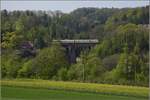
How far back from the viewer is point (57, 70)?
521 inches

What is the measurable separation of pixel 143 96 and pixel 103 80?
4.22m

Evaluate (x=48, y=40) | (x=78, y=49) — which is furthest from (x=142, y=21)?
(x=48, y=40)

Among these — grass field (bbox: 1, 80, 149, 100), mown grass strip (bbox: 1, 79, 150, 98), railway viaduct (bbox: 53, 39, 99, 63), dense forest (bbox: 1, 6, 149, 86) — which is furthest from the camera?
railway viaduct (bbox: 53, 39, 99, 63)

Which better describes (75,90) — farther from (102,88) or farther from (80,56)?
(80,56)

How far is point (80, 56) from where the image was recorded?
47.4ft

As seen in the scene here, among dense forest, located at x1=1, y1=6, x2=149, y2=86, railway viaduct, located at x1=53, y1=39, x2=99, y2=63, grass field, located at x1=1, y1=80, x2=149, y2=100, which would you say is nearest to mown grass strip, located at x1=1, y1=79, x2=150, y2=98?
grass field, located at x1=1, y1=80, x2=149, y2=100

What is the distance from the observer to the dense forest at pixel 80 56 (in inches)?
475

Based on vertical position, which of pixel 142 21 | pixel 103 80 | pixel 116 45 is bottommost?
pixel 103 80

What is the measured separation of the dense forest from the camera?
12.1 metres

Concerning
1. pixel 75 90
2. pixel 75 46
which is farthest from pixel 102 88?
pixel 75 46

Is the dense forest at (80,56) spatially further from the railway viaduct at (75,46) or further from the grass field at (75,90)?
the grass field at (75,90)

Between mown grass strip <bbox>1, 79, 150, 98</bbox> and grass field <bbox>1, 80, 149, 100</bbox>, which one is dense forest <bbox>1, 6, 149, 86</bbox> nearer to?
mown grass strip <bbox>1, 79, 150, 98</bbox>

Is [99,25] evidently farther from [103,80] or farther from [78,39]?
[103,80]

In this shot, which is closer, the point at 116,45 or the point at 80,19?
the point at 116,45
